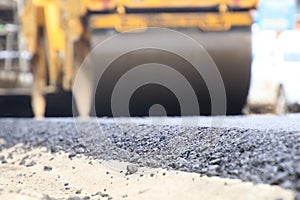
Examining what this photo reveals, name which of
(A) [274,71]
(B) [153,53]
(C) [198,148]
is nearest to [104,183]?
(C) [198,148]

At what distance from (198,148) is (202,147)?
0.10 feet

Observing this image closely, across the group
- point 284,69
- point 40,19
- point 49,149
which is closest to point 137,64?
point 49,149

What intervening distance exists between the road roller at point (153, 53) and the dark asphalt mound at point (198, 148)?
1075 millimetres

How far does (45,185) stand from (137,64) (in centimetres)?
294

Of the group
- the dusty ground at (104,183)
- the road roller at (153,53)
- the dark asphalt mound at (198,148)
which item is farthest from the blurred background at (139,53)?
the dusty ground at (104,183)

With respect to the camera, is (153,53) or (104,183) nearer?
(104,183)

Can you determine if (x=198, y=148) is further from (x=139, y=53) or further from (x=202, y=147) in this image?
(x=139, y=53)

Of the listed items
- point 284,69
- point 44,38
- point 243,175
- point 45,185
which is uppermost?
point 44,38

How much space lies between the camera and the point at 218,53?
19.9 feet

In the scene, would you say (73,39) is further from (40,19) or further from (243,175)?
(243,175)

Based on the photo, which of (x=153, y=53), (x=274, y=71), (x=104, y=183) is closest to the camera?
(x=104, y=183)

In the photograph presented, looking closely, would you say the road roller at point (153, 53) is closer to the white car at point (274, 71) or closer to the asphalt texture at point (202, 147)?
the white car at point (274, 71)

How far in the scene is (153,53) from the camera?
5875mm

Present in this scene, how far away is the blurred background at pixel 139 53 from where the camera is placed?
6.07 metres
